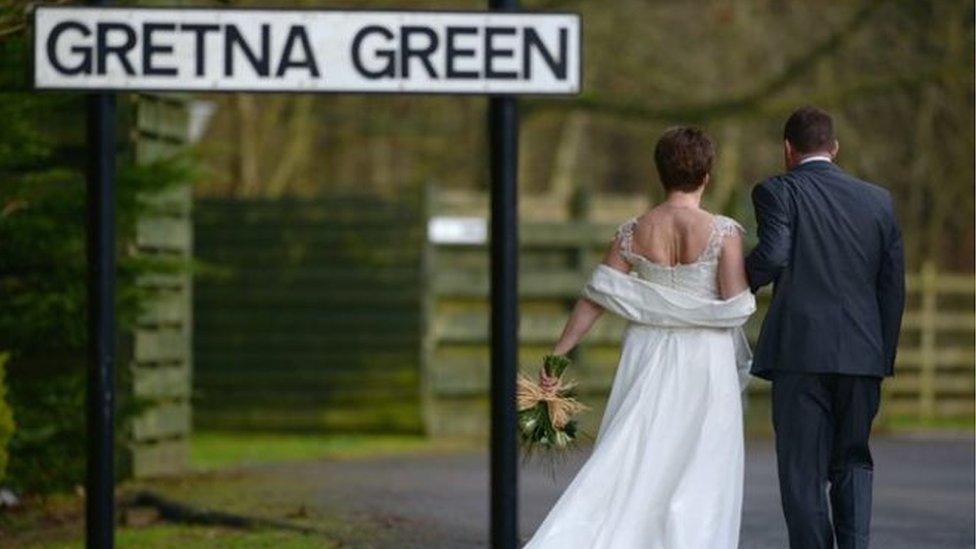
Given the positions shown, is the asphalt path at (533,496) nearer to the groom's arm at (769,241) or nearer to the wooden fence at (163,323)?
the wooden fence at (163,323)

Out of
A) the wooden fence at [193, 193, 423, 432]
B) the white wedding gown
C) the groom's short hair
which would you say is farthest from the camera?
the wooden fence at [193, 193, 423, 432]

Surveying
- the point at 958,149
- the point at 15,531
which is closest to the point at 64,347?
the point at 15,531

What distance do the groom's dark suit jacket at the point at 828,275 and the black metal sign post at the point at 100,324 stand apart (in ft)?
7.85

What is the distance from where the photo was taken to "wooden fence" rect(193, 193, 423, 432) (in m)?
22.2

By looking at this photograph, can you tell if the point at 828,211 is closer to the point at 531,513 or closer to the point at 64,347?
the point at 531,513

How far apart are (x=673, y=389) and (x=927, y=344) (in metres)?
17.3

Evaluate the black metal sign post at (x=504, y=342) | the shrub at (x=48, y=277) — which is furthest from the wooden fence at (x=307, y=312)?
the black metal sign post at (x=504, y=342)

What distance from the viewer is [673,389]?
31.5 feet

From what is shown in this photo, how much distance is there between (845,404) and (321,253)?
13.2m

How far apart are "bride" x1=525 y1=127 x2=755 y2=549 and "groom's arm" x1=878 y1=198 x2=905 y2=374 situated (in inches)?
20.0

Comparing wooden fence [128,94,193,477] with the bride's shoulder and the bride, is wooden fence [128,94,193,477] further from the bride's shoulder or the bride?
the bride's shoulder

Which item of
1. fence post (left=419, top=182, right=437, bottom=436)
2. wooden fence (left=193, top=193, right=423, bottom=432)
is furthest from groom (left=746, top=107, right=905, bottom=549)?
wooden fence (left=193, top=193, right=423, bottom=432)

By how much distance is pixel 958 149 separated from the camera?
3048 centimetres

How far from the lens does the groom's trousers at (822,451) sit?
963 centimetres
